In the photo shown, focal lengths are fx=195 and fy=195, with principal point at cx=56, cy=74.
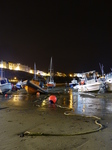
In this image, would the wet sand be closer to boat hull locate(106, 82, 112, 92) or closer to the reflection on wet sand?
the reflection on wet sand

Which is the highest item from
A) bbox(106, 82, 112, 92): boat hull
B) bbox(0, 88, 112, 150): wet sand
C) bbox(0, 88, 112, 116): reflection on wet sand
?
bbox(106, 82, 112, 92): boat hull

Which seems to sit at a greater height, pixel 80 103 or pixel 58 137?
pixel 80 103

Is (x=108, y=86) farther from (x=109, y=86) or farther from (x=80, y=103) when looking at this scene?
(x=80, y=103)

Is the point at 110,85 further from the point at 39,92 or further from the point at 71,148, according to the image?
the point at 71,148

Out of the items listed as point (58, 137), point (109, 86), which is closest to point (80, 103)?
point (58, 137)

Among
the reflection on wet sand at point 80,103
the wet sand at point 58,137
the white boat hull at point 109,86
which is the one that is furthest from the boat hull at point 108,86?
the wet sand at point 58,137

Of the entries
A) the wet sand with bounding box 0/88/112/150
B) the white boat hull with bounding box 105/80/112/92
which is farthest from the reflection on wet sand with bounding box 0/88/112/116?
the white boat hull with bounding box 105/80/112/92

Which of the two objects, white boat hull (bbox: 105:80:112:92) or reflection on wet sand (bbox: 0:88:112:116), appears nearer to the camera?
reflection on wet sand (bbox: 0:88:112:116)

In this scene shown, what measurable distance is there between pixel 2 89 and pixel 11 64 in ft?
340

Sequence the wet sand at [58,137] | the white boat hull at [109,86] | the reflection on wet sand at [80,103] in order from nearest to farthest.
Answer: the wet sand at [58,137], the reflection on wet sand at [80,103], the white boat hull at [109,86]

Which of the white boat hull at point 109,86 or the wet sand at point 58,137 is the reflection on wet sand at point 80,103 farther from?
the white boat hull at point 109,86

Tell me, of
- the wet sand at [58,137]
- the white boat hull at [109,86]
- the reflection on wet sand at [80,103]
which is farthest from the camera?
the white boat hull at [109,86]

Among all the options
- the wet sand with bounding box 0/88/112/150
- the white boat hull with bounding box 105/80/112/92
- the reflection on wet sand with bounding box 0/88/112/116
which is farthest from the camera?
the white boat hull with bounding box 105/80/112/92

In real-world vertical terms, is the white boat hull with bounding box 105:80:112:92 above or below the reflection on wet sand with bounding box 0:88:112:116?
above
